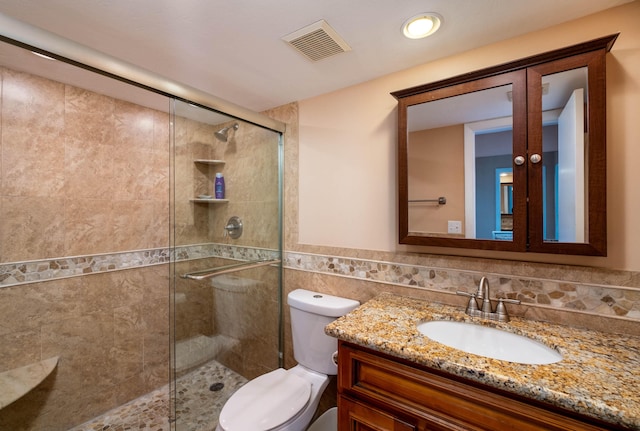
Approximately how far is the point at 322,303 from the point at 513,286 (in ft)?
3.09

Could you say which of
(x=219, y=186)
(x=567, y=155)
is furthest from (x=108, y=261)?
(x=567, y=155)

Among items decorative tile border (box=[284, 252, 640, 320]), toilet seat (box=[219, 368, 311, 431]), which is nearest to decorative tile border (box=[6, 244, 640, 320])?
decorative tile border (box=[284, 252, 640, 320])

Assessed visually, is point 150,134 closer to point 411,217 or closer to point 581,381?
point 411,217

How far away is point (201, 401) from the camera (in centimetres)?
155

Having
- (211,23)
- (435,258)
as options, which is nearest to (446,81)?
(435,258)

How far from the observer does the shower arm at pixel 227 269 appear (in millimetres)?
1516

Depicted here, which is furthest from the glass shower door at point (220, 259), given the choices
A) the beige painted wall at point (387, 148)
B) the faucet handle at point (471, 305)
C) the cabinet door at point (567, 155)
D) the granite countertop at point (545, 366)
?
the cabinet door at point (567, 155)

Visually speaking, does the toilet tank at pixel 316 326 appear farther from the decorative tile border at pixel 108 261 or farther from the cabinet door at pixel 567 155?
the cabinet door at pixel 567 155

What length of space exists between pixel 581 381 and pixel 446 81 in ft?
4.00

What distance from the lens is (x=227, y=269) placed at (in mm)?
1713

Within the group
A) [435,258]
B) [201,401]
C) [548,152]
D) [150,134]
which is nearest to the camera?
[548,152]

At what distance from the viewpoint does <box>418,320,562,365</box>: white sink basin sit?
3.23ft

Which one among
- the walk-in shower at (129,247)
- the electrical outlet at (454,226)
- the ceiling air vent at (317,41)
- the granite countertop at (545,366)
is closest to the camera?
the granite countertop at (545,366)

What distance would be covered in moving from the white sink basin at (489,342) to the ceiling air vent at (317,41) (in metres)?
1.34
